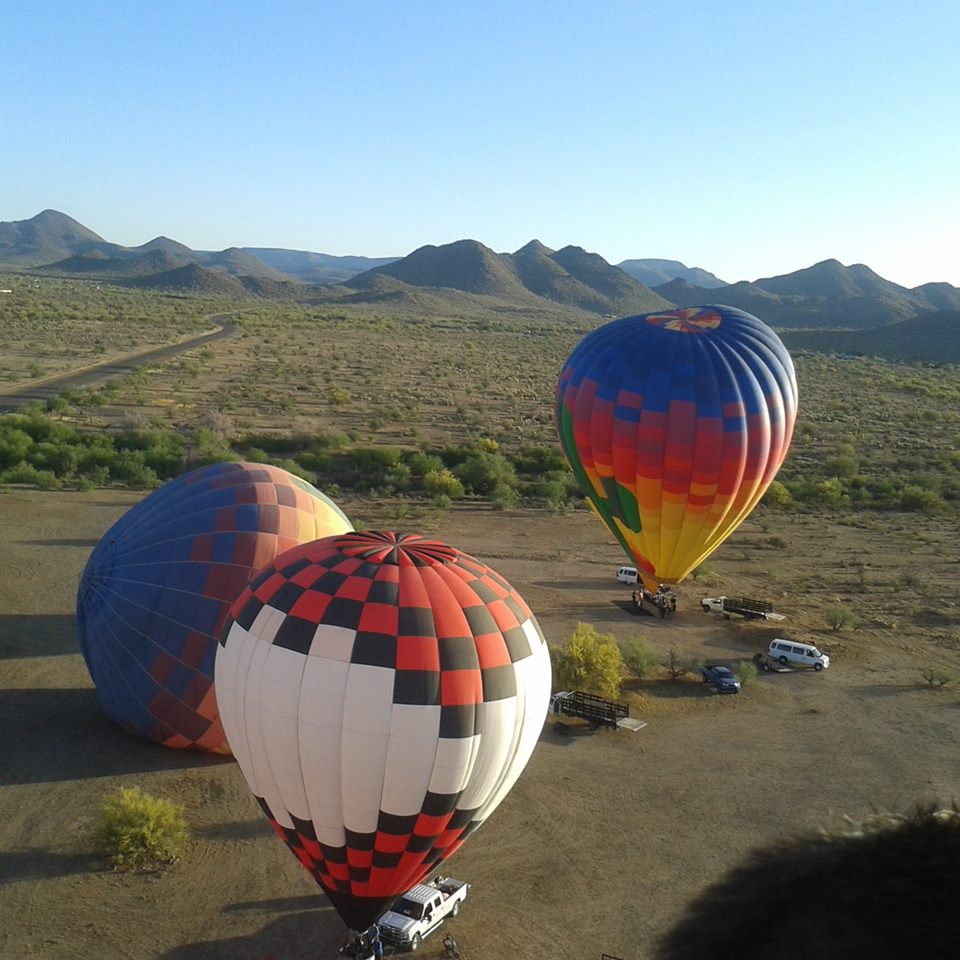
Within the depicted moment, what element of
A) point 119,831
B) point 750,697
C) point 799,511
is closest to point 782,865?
point 119,831

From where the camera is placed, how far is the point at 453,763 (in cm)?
952

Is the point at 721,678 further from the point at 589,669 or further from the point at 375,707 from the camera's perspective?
the point at 375,707

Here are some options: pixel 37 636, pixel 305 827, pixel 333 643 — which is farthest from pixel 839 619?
pixel 37 636

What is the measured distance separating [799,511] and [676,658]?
16323 mm

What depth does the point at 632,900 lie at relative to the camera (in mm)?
11781

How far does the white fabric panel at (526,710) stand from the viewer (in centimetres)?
1004

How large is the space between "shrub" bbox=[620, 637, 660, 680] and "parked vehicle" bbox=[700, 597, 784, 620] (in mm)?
3997

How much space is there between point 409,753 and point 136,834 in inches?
200

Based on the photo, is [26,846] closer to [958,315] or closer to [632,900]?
[632,900]

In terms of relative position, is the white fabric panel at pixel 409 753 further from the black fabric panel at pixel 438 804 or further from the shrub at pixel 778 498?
the shrub at pixel 778 498

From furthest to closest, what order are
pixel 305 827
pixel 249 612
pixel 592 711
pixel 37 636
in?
pixel 37 636, pixel 592 711, pixel 249 612, pixel 305 827

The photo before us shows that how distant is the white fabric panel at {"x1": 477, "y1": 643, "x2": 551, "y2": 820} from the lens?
1004cm

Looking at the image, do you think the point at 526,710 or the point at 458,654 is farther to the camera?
the point at 526,710

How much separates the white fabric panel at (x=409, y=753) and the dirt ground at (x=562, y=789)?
2.74m
